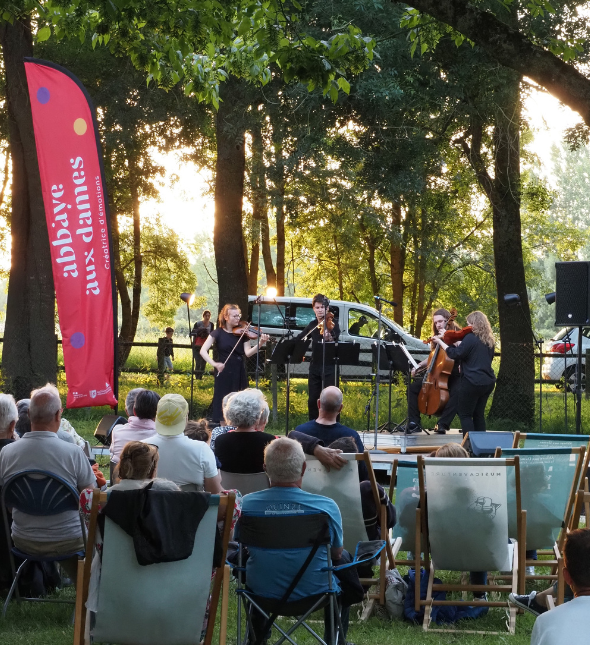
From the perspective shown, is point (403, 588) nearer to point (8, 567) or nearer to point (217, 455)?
point (217, 455)

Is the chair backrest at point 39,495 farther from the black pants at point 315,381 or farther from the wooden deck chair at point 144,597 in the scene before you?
the black pants at point 315,381

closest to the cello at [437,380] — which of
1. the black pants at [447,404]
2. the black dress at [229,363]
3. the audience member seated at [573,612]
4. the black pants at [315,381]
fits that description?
the black pants at [447,404]

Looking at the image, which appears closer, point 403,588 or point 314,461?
point 314,461

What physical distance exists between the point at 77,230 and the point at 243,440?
444 centimetres

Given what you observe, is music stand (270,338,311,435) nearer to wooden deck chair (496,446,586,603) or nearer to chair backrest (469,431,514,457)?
chair backrest (469,431,514,457)

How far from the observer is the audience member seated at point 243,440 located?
548 cm

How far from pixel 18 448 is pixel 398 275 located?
954 inches

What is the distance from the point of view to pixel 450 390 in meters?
11.0

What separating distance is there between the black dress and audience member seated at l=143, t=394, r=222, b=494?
559cm

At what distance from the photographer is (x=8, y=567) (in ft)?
17.8

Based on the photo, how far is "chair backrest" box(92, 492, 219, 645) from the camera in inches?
152

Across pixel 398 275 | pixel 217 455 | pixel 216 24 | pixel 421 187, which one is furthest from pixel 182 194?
pixel 217 455

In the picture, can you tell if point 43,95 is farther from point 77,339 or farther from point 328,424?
point 328,424

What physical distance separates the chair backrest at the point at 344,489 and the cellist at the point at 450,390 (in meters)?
5.98
